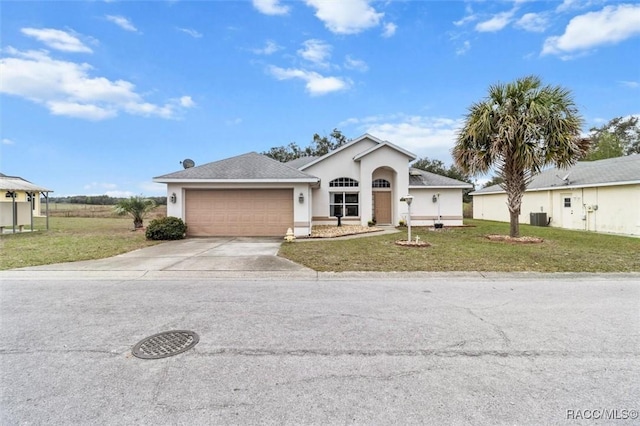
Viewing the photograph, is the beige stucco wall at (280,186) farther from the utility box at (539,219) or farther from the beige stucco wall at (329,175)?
the utility box at (539,219)

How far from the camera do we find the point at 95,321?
4238 millimetres

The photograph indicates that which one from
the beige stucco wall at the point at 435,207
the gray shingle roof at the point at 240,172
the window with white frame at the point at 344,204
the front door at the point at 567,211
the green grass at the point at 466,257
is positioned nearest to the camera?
the green grass at the point at 466,257

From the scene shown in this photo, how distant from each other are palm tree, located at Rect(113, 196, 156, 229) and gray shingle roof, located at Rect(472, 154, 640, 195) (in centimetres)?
2615

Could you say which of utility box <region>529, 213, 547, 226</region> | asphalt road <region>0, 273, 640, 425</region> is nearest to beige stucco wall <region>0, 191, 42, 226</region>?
asphalt road <region>0, 273, 640, 425</region>

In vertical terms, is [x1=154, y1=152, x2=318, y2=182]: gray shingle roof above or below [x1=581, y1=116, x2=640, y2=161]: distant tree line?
below

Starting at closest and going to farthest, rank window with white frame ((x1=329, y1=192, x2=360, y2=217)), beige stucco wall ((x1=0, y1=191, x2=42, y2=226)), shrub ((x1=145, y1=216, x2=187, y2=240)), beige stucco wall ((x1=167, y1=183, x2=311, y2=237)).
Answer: shrub ((x1=145, y1=216, x2=187, y2=240))
beige stucco wall ((x1=167, y1=183, x2=311, y2=237))
beige stucco wall ((x1=0, y1=191, x2=42, y2=226))
window with white frame ((x1=329, y1=192, x2=360, y2=217))

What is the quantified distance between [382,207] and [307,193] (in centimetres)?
725

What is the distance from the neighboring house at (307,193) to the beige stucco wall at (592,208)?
21.5 feet

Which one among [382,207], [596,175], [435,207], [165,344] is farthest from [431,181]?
[165,344]

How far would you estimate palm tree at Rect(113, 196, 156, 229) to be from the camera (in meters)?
18.3

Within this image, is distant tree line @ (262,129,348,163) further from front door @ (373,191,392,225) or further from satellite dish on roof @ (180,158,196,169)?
satellite dish on roof @ (180,158,196,169)

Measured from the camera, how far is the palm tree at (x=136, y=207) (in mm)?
18344

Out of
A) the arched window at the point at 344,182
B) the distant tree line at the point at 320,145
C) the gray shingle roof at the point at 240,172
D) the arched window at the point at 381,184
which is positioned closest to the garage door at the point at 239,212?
the gray shingle roof at the point at 240,172

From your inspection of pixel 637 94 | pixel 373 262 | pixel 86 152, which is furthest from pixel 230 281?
pixel 637 94
